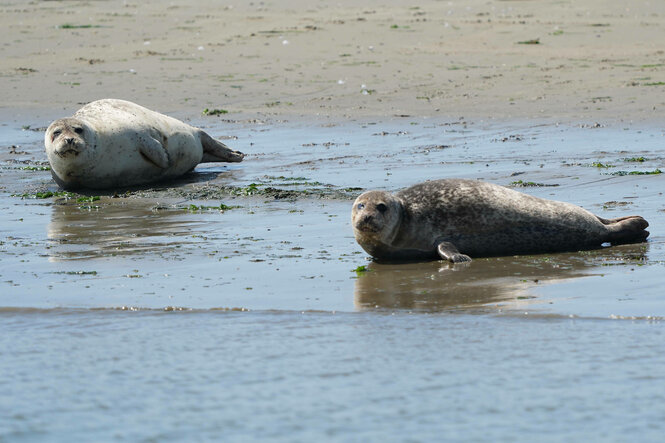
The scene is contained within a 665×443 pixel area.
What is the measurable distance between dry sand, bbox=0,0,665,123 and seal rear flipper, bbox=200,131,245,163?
271 cm

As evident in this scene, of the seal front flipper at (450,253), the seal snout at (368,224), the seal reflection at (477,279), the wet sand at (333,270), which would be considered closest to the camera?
the wet sand at (333,270)

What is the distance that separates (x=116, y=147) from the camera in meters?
9.94

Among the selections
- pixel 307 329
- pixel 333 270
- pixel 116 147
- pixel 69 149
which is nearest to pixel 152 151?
pixel 116 147

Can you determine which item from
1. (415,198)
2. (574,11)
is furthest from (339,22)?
(415,198)

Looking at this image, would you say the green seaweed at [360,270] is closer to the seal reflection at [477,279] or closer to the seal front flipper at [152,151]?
the seal reflection at [477,279]

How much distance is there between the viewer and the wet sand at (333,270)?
12.8ft

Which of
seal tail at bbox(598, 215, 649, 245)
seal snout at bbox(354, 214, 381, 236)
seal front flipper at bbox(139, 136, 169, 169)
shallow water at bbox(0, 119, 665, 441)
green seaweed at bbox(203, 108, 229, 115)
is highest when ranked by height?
green seaweed at bbox(203, 108, 229, 115)

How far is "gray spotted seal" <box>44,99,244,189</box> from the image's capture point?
31.8 ft

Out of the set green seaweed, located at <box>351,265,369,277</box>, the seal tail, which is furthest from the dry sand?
green seaweed, located at <box>351,265,369,277</box>

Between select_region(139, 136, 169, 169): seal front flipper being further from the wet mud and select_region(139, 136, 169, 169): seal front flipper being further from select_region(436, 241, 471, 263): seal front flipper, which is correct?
select_region(436, 241, 471, 263): seal front flipper

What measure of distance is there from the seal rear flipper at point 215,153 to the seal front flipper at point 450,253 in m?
4.69

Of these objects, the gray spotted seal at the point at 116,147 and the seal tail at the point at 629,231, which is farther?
the gray spotted seal at the point at 116,147

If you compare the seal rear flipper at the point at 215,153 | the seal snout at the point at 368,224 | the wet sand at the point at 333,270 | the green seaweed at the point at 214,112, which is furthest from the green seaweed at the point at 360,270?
the green seaweed at the point at 214,112

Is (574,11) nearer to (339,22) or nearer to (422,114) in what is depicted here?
(339,22)
